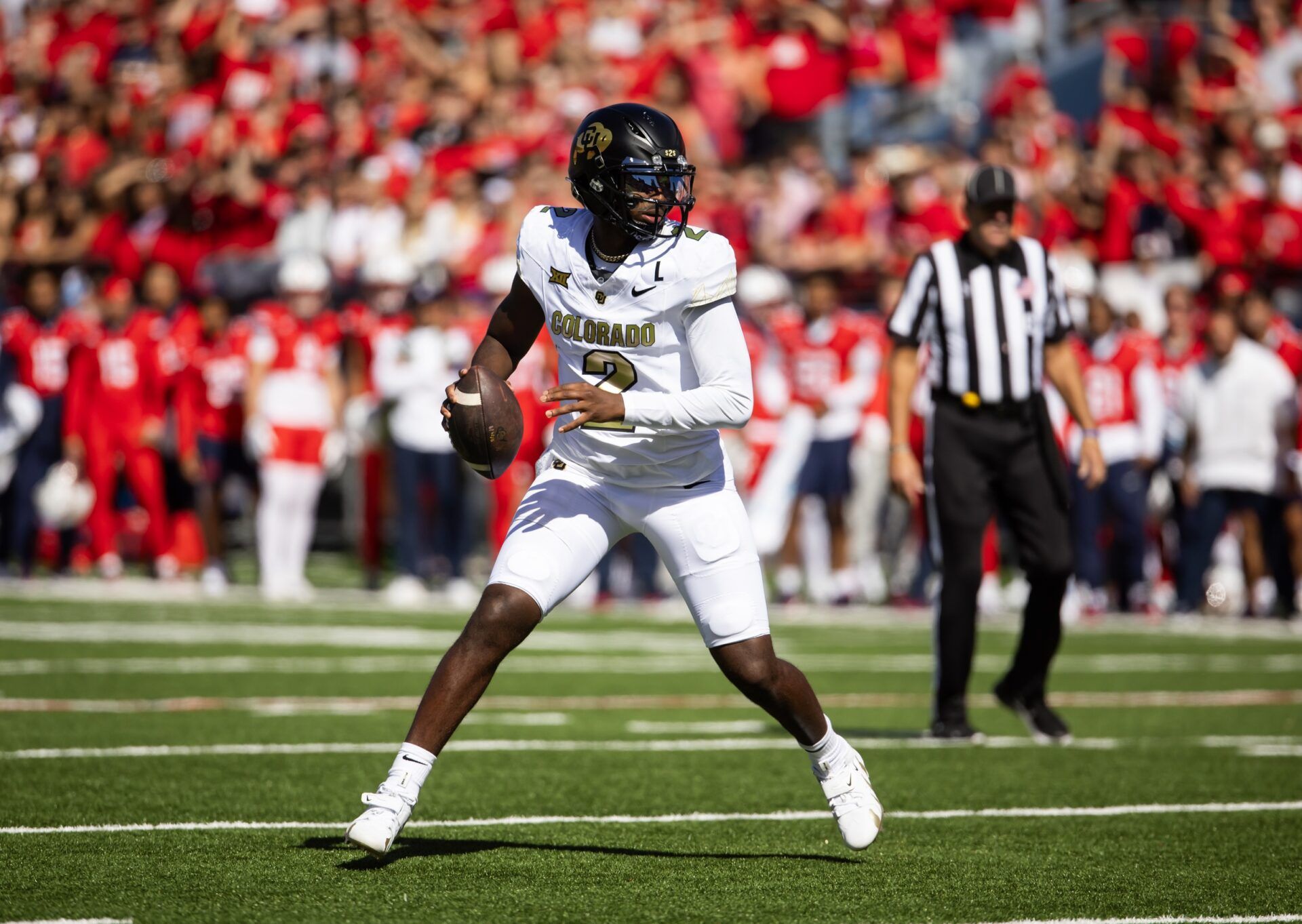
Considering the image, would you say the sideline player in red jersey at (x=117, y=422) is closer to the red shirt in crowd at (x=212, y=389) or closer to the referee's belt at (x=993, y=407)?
the red shirt in crowd at (x=212, y=389)

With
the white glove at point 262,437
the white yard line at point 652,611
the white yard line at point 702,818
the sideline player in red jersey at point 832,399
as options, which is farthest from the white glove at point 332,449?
the white yard line at point 702,818

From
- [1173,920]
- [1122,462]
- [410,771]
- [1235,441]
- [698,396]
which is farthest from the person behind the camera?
[1122,462]

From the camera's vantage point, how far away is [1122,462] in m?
13.5

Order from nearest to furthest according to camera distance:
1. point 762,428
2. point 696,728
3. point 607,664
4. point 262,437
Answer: point 696,728, point 607,664, point 262,437, point 762,428

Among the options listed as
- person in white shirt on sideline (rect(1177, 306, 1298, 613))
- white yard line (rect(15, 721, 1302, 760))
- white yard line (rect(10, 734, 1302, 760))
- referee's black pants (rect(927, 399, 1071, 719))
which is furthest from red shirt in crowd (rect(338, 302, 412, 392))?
referee's black pants (rect(927, 399, 1071, 719))

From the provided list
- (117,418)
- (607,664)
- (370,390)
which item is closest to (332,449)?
(370,390)

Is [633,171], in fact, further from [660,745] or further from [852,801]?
[660,745]

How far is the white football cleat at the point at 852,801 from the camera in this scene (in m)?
4.73

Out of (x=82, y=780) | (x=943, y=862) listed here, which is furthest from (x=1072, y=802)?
(x=82, y=780)

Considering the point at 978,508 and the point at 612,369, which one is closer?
the point at 612,369

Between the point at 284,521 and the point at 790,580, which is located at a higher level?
the point at 284,521

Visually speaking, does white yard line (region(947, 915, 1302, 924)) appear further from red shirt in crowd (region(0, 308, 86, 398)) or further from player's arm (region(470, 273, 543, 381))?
red shirt in crowd (region(0, 308, 86, 398))

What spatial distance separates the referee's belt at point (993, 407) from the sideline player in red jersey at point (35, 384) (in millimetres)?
9429

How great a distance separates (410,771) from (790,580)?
973 centimetres
